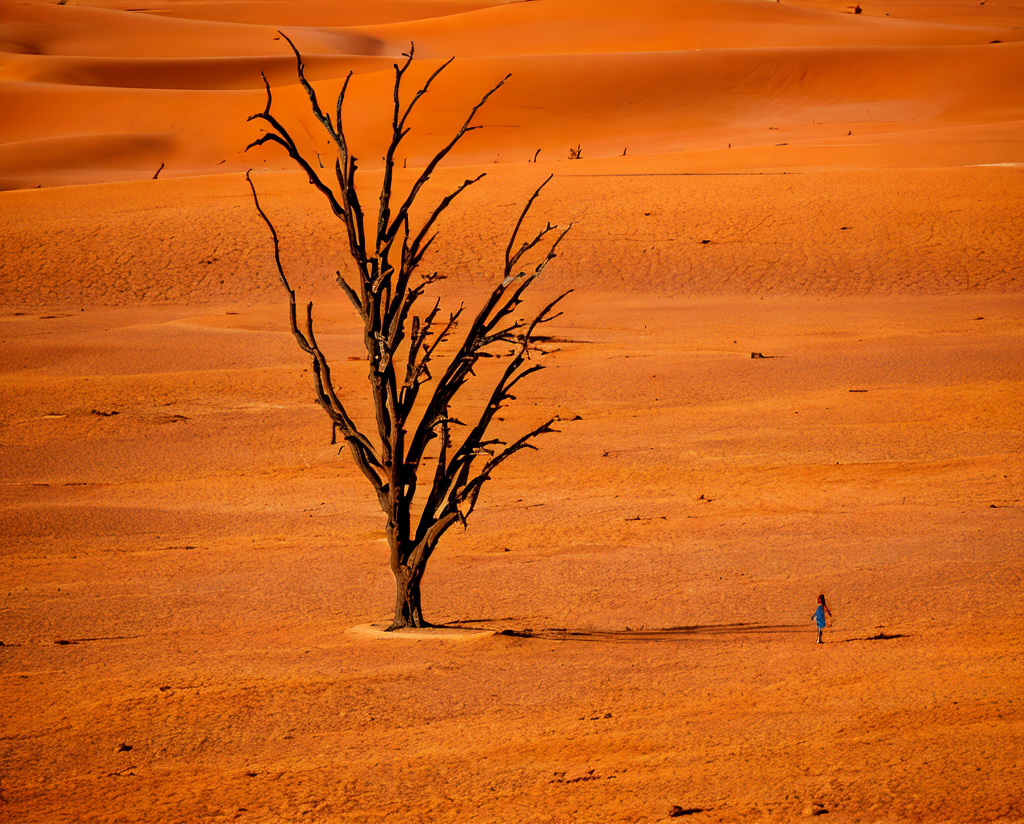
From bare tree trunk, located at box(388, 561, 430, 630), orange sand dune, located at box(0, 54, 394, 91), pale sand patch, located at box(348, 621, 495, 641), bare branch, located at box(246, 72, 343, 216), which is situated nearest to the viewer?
bare branch, located at box(246, 72, 343, 216)

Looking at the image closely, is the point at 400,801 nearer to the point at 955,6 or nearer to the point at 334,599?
the point at 334,599

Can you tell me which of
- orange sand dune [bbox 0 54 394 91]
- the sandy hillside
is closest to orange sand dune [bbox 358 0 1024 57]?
orange sand dune [bbox 0 54 394 91]

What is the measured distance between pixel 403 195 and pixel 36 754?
16977 mm

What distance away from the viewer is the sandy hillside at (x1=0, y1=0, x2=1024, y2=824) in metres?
3.97

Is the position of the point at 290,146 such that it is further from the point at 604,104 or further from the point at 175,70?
the point at 175,70

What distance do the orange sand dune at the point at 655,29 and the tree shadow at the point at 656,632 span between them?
47.2 meters

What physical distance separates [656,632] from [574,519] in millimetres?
2257

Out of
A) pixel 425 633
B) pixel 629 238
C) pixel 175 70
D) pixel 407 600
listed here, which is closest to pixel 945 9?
pixel 175 70

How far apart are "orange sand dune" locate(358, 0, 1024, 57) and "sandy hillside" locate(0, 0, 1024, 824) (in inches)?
1080

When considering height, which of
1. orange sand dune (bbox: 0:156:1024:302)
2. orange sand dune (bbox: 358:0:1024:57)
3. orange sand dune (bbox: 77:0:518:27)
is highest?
orange sand dune (bbox: 77:0:518:27)

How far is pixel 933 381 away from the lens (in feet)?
36.7

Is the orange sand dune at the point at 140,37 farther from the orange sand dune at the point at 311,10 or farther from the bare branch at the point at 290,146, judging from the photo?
the bare branch at the point at 290,146

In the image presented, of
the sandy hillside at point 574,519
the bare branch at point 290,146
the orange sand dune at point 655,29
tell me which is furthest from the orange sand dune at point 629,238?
the orange sand dune at point 655,29

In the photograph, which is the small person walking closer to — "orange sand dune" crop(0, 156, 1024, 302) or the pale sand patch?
the pale sand patch
